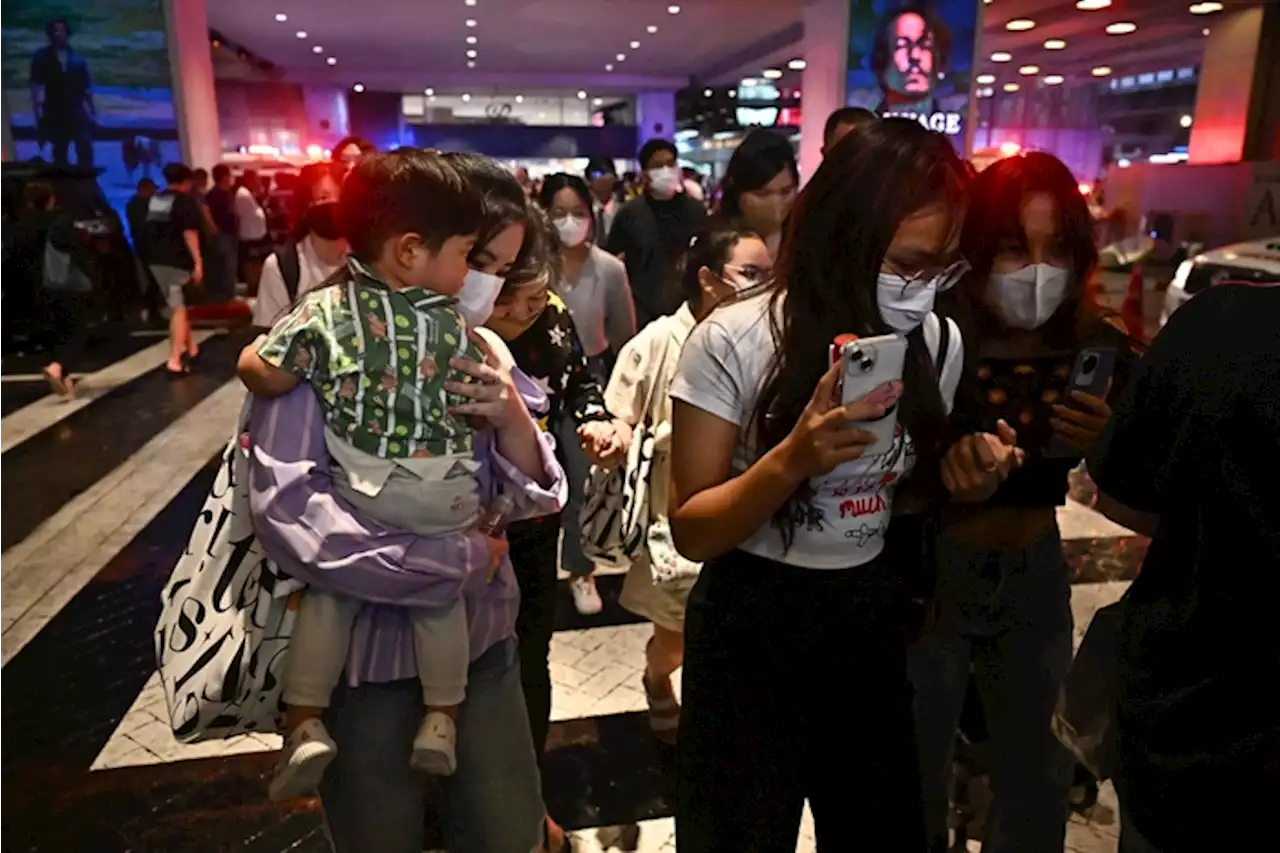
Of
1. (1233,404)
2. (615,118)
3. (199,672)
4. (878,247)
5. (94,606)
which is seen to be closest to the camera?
(1233,404)

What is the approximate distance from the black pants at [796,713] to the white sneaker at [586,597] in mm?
2177

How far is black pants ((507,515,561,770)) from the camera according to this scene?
2090mm

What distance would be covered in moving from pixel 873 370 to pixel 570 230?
238cm

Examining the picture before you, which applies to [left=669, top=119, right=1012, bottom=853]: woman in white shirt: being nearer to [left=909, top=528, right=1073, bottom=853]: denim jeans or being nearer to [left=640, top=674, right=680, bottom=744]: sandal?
[left=909, top=528, right=1073, bottom=853]: denim jeans

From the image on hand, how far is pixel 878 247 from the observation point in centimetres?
138

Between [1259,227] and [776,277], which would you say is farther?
[1259,227]

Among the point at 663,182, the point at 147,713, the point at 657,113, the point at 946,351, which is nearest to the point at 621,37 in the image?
the point at 657,113

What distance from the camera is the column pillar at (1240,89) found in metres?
12.3

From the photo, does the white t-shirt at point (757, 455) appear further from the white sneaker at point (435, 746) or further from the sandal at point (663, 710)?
the sandal at point (663, 710)

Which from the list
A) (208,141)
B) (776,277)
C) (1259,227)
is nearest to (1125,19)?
(1259,227)

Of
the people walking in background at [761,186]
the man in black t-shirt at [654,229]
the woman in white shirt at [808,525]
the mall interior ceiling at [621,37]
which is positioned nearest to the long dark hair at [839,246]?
the woman in white shirt at [808,525]

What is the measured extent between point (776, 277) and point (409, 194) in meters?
0.58

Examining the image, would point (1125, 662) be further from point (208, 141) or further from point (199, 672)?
point (208, 141)

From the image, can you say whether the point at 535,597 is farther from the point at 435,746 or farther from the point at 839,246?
the point at 839,246
